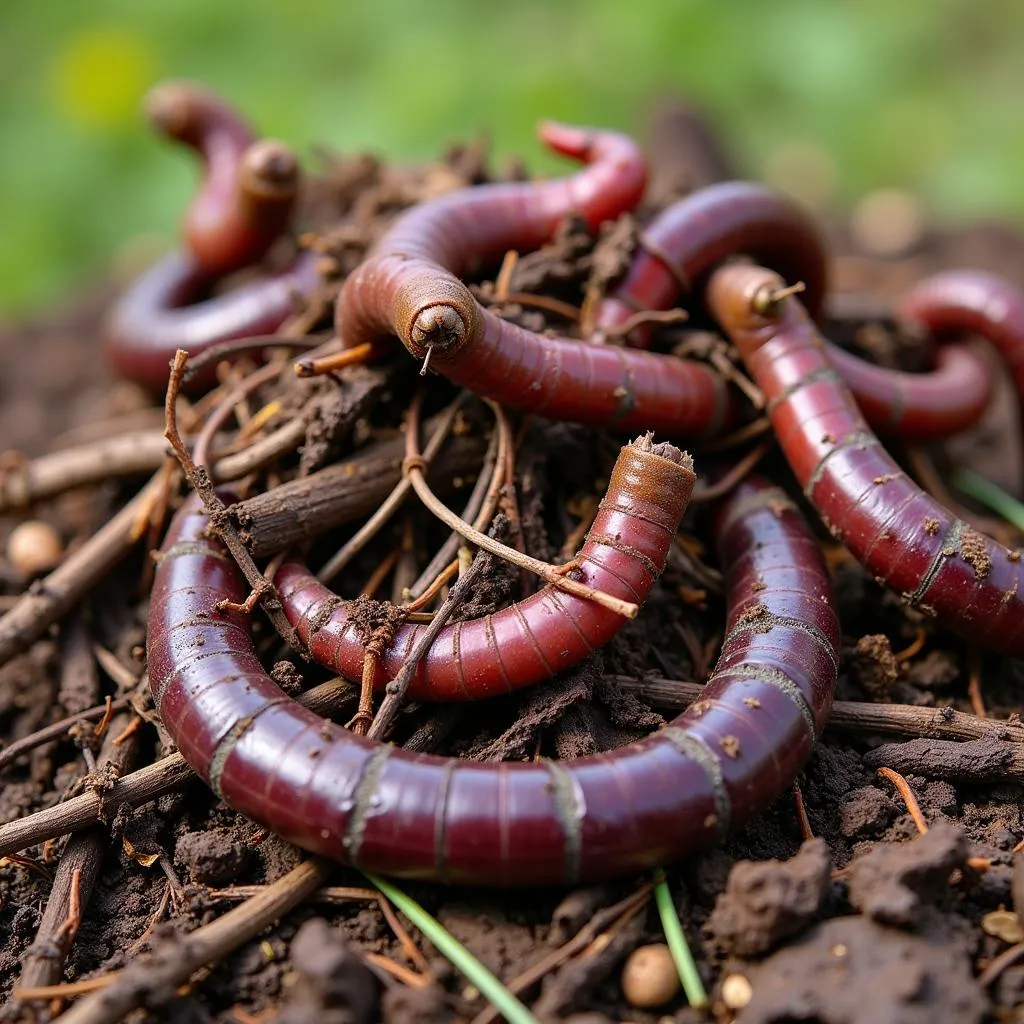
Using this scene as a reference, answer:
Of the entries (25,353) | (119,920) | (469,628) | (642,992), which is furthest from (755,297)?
(25,353)

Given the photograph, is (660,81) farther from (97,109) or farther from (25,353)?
(25,353)

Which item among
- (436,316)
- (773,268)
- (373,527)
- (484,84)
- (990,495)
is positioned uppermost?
(436,316)

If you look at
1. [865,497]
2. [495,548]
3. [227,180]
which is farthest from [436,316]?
→ [227,180]

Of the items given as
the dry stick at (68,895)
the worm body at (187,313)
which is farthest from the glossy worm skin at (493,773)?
the worm body at (187,313)

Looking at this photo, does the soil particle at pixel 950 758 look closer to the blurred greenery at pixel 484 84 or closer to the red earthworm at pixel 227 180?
the red earthworm at pixel 227 180

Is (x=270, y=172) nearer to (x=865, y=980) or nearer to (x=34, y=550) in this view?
(x=34, y=550)
